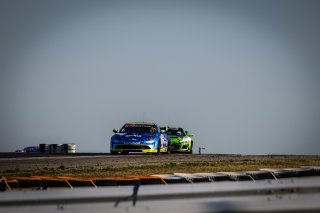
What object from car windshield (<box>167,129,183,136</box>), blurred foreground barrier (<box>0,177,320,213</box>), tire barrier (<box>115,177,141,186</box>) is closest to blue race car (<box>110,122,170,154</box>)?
car windshield (<box>167,129,183,136</box>)

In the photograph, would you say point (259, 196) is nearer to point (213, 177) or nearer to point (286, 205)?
point (286, 205)

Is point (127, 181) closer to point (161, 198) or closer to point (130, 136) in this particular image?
point (161, 198)

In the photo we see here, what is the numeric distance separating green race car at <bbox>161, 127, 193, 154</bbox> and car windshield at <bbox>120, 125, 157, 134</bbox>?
4864mm

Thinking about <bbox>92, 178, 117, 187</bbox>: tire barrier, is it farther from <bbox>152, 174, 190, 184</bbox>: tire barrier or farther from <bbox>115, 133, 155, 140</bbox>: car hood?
<bbox>115, 133, 155, 140</bbox>: car hood

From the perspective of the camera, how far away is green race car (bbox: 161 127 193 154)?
3006 centimetres

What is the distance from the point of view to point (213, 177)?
358 inches

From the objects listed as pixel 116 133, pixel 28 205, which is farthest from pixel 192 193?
pixel 116 133

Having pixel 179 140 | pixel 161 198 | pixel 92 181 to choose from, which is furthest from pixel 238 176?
pixel 179 140

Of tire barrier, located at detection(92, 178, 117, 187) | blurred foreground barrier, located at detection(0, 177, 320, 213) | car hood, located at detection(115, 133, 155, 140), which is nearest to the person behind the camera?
blurred foreground barrier, located at detection(0, 177, 320, 213)

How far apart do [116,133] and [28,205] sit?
19377 millimetres

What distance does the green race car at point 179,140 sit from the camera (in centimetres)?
3006

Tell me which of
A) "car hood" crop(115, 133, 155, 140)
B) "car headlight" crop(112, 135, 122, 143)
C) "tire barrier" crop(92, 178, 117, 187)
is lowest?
"tire barrier" crop(92, 178, 117, 187)

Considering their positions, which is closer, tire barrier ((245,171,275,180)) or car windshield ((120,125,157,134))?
tire barrier ((245,171,275,180))

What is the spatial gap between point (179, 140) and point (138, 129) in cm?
545
